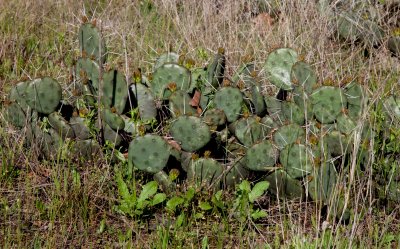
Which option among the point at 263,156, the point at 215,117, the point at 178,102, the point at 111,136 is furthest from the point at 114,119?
the point at 263,156

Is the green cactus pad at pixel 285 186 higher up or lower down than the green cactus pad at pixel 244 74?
lower down

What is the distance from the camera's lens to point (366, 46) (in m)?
4.84

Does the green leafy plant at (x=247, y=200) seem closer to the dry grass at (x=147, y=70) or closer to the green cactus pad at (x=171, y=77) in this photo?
the dry grass at (x=147, y=70)

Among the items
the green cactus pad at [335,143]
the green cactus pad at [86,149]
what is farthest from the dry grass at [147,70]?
the green cactus pad at [335,143]

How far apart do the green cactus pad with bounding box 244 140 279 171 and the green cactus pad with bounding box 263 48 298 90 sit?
0.64 meters

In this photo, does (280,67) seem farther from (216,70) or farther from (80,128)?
(80,128)

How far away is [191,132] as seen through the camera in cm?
325

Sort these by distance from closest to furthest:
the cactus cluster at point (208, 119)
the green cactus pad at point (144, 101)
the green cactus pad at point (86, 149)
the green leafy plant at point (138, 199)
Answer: the green leafy plant at point (138, 199), the cactus cluster at point (208, 119), the green cactus pad at point (86, 149), the green cactus pad at point (144, 101)

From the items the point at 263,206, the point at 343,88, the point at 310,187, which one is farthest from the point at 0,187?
the point at 343,88

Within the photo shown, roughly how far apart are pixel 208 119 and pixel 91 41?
855 millimetres

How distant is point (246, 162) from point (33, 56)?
2057 mm

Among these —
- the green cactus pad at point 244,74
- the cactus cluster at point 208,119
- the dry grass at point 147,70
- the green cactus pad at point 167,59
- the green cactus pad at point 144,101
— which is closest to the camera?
the dry grass at point 147,70

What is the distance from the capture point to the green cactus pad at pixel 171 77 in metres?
3.69

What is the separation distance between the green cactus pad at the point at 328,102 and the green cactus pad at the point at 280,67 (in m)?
0.30
